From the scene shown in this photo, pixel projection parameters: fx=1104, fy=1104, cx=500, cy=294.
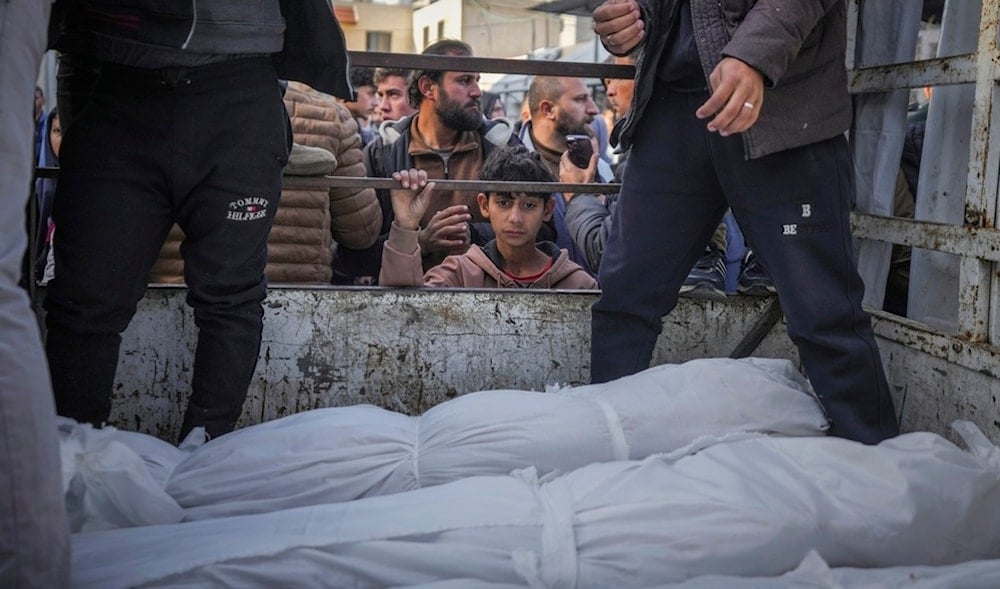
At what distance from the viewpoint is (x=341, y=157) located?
483 cm

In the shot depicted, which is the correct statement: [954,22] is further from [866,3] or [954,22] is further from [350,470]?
[350,470]

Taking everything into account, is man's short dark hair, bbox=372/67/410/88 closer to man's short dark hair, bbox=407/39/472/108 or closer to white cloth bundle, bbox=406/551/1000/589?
man's short dark hair, bbox=407/39/472/108

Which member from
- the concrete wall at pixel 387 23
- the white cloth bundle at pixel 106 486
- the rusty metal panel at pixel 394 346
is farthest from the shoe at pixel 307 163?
the concrete wall at pixel 387 23

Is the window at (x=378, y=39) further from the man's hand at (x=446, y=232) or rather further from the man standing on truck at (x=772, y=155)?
the man standing on truck at (x=772, y=155)

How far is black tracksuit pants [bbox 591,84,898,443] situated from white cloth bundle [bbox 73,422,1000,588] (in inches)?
17.2

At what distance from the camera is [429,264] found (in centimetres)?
462

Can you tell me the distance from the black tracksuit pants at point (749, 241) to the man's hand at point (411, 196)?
0.75 meters

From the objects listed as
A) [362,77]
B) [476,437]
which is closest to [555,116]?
[362,77]

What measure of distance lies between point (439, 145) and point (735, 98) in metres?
3.11

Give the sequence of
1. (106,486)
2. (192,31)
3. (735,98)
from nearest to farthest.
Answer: (106,486), (735,98), (192,31)

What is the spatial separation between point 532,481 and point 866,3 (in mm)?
2016

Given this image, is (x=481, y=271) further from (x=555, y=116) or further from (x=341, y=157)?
(x=555, y=116)

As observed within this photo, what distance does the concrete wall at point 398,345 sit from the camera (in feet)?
11.0

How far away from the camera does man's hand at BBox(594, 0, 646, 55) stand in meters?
2.82
